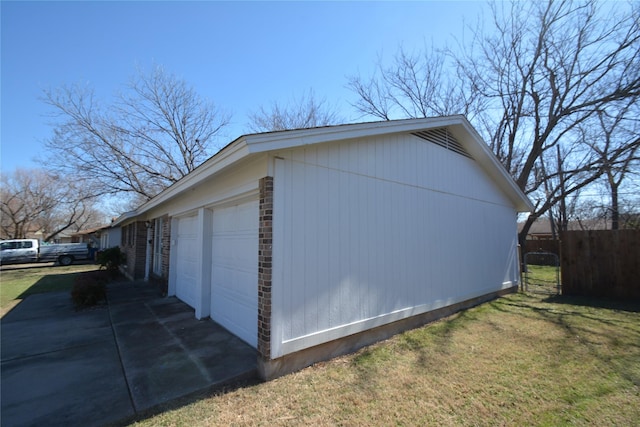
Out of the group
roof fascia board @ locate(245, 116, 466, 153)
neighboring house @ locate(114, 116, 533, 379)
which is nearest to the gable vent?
neighboring house @ locate(114, 116, 533, 379)

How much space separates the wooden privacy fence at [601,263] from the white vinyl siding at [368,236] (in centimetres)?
367

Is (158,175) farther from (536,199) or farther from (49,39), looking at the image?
(536,199)

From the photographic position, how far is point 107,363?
3939mm

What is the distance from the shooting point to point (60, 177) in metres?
16.5

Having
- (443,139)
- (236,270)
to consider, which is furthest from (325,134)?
(443,139)

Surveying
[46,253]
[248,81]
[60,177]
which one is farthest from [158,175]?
[248,81]

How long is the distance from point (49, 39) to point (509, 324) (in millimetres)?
11756

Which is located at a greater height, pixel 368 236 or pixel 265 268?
pixel 368 236

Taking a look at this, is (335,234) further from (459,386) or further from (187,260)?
(187,260)

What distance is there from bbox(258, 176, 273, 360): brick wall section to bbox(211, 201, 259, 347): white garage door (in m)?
0.71

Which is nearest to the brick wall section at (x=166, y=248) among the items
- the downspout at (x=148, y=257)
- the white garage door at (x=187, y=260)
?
the white garage door at (x=187, y=260)

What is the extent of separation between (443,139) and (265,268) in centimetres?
524

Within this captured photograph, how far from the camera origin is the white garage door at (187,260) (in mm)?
6751

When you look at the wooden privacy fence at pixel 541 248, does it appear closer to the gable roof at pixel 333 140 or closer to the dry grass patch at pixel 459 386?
the gable roof at pixel 333 140
